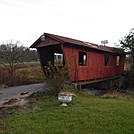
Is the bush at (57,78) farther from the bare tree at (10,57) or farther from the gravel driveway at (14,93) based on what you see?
the bare tree at (10,57)

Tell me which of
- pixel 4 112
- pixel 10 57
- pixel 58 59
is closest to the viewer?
pixel 4 112

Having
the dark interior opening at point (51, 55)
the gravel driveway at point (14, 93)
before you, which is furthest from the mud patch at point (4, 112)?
the dark interior opening at point (51, 55)

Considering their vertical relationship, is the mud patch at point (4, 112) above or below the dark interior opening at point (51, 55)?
below

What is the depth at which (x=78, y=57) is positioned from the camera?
331 inches

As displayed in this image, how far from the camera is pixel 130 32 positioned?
40.3 ft

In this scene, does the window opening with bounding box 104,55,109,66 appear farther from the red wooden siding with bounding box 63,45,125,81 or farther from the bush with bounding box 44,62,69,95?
the bush with bounding box 44,62,69,95

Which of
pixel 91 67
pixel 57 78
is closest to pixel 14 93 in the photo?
pixel 57 78

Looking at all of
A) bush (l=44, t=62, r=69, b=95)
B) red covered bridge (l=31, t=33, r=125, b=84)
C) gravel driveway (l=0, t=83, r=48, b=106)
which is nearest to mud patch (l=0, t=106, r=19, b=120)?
gravel driveway (l=0, t=83, r=48, b=106)

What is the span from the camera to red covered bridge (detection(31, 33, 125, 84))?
7.85 metres

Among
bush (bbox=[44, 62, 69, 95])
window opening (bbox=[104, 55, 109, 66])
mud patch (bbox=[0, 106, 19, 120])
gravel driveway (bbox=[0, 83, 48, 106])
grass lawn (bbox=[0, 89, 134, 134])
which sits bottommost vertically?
gravel driveway (bbox=[0, 83, 48, 106])

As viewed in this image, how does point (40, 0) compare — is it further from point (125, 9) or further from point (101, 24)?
point (101, 24)

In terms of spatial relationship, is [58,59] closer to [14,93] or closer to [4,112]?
[14,93]

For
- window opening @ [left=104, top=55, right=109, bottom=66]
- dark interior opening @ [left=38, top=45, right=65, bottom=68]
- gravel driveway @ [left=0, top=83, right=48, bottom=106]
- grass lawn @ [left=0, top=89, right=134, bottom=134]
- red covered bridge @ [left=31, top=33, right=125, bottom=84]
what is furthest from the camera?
window opening @ [left=104, top=55, right=109, bottom=66]

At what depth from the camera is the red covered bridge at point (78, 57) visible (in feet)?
25.7
